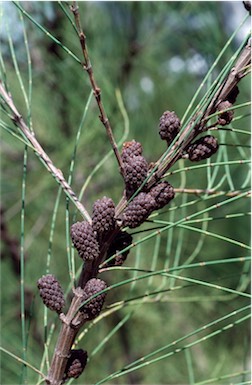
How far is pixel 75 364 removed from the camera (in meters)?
0.34

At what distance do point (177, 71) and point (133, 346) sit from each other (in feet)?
1.83

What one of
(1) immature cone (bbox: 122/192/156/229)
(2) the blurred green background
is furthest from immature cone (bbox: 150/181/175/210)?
(2) the blurred green background

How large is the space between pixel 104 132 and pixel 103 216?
0.56 meters

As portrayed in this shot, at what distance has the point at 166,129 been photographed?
33 cm

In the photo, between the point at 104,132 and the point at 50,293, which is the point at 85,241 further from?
the point at 104,132

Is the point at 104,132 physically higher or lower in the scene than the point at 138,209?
higher

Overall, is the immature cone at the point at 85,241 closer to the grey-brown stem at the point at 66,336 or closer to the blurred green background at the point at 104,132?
the grey-brown stem at the point at 66,336

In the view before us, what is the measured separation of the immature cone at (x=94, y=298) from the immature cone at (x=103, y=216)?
0.09ft

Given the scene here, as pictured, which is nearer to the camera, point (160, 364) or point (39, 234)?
point (39, 234)

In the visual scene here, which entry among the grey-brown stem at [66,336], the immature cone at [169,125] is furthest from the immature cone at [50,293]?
the immature cone at [169,125]

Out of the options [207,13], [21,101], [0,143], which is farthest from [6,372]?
[207,13]

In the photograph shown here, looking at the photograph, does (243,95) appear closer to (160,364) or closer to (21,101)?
(21,101)

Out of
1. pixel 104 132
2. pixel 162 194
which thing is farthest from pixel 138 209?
pixel 104 132

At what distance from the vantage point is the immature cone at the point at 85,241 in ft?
1.03
